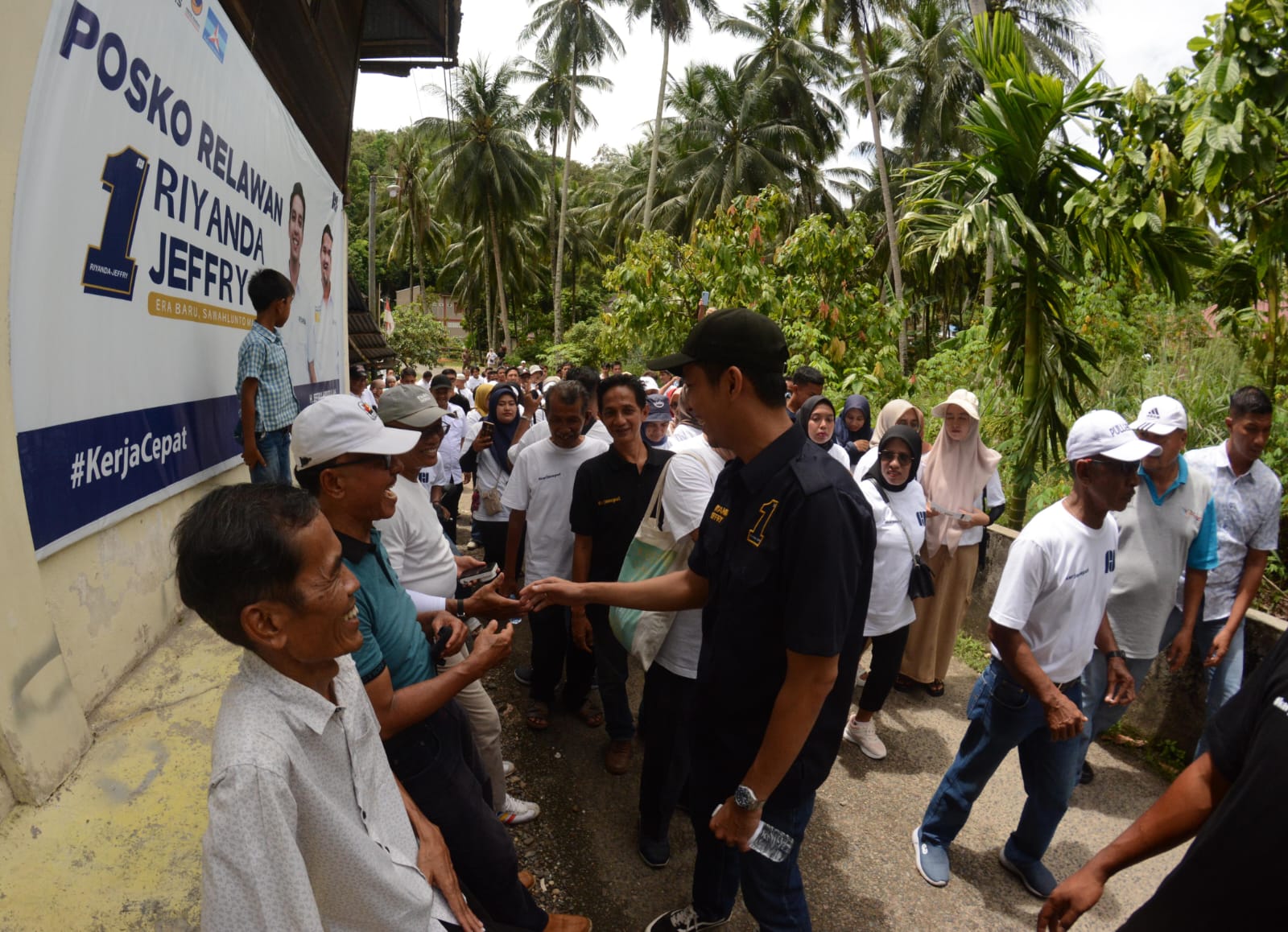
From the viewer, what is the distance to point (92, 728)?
2.22 m

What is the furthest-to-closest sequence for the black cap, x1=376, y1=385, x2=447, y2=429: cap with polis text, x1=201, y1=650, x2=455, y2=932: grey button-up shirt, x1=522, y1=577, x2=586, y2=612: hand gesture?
1. x1=376, y1=385, x2=447, y2=429: cap with polis text
2. x1=522, y1=577, x2=586, y2=612: hand gesture
3. the black cap
4. x1=201, y1=650, x2=455, y2=932: grey button-up shirt

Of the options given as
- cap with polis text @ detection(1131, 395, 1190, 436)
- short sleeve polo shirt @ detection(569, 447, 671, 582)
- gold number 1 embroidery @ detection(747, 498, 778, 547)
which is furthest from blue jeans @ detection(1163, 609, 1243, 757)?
gold number 1 embroidery @ detection(747, 498, 778, 547)

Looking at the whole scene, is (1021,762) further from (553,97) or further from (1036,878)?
(553,97)

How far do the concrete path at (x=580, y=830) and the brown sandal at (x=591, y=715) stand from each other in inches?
1.8

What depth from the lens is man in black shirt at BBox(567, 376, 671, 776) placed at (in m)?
3.36

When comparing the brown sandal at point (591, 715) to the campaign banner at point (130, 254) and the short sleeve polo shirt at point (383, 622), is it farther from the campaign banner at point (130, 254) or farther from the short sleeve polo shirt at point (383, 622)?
the campaign banner at point (130, 254)

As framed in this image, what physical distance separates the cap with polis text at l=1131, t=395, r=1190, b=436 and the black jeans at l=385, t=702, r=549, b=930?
10.1 feet

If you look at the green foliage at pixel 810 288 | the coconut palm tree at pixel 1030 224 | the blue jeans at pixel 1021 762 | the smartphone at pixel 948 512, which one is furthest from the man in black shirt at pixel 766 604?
the green foliage at pixel 810 288

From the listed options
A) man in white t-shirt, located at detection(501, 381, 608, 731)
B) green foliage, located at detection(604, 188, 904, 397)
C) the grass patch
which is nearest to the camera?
man in white t-shirt, located at detection(501, 381, 608, 731)

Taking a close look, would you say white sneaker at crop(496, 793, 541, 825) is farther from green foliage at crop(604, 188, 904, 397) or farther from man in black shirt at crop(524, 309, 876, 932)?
green foliage at crop(604, 188, 904, 397)

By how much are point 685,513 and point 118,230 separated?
225 cm

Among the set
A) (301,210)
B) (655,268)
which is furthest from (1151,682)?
(655,268)

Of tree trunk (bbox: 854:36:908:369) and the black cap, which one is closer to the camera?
the black cap

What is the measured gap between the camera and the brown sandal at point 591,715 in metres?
3.94
